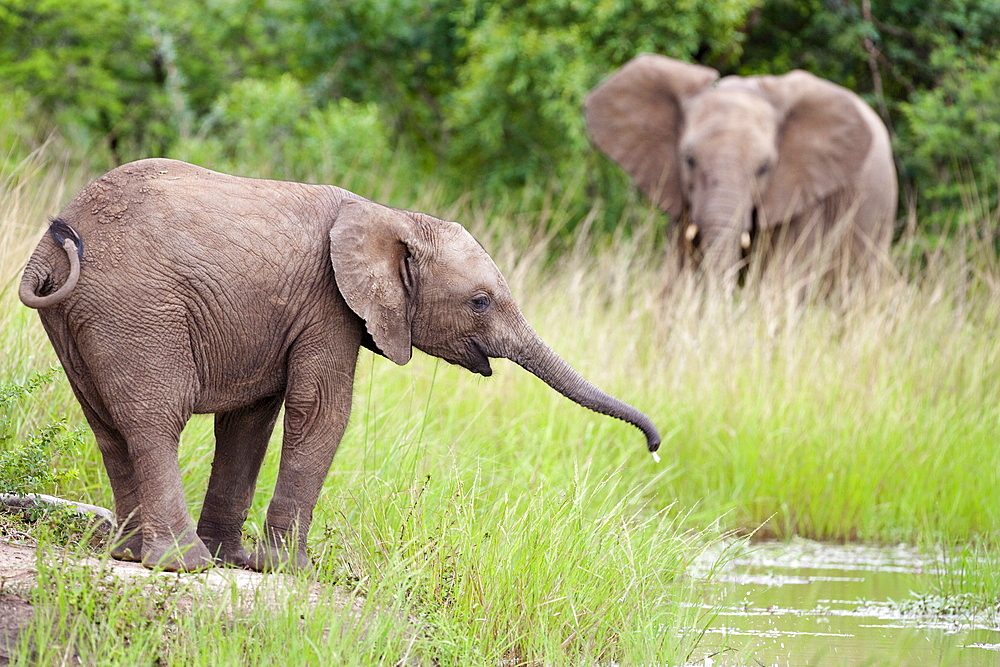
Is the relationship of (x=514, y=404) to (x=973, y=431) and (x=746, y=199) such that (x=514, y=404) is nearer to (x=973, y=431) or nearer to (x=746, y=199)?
(x=973, y=431)

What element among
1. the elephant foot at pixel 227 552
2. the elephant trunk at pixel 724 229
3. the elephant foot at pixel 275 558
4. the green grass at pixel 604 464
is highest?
the elephant foot at pixel 275 558

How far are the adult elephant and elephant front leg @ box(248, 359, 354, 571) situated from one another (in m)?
7.10

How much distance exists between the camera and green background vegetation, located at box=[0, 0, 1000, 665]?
492cm

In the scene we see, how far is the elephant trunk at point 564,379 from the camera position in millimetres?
4797

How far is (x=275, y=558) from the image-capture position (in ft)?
15.3

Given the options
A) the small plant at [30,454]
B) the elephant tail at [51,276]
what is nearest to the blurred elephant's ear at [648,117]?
the small plant at [30,454]

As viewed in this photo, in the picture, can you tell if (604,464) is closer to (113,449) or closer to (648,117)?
(113,449)

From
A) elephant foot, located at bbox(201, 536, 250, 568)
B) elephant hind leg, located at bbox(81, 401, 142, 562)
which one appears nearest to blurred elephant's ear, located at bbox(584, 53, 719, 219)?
elephant foot, located at bbox(201, 536, 250, 568)

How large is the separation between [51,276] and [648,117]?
9509mm

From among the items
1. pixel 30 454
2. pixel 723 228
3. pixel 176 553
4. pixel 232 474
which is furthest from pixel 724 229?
pixel 176 553

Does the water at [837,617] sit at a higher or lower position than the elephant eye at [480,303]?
lower

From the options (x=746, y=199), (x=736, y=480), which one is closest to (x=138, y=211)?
(x=736, y=480)

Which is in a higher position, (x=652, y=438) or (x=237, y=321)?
(x=237, y=321)

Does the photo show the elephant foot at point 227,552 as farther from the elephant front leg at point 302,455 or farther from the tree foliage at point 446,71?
the tree foliage at point 446,71
